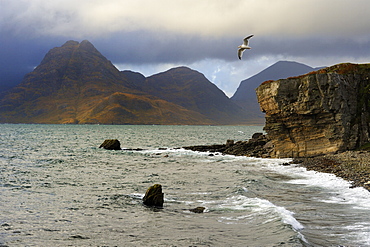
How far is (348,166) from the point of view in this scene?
3416 centimetres

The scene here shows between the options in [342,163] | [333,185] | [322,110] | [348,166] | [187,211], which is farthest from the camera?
[322,110]

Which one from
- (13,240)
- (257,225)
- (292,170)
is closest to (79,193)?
(13,240)

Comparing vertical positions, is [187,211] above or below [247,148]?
below

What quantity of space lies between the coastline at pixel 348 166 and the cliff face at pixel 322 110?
3.18 meters

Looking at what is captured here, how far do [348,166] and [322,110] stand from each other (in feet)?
46.8

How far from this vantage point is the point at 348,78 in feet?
158

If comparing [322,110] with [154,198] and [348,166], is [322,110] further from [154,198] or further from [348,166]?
[154,198]

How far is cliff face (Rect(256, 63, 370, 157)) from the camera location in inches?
1818

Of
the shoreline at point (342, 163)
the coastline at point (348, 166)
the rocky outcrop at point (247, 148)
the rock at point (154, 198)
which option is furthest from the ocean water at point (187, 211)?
the rocky outcrop at point (247, 148)

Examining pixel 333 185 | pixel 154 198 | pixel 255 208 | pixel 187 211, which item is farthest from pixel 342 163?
pixel 154 198

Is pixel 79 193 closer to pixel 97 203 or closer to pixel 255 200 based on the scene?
pixel 97 203

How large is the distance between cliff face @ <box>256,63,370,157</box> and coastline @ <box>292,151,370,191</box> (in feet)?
10.4

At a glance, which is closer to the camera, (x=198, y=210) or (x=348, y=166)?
(x=198, y=210)

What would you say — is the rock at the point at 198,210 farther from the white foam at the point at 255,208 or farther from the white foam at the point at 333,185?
the white foam at the point at 333,185
